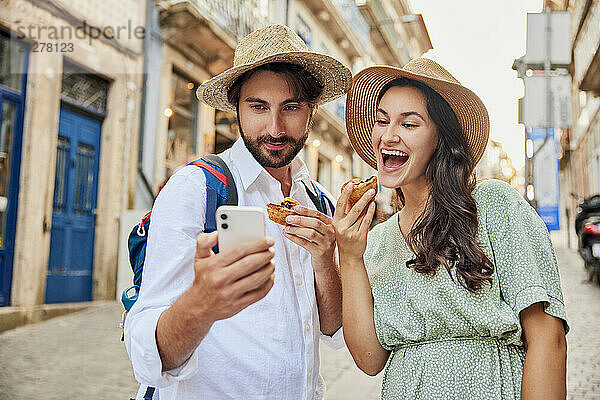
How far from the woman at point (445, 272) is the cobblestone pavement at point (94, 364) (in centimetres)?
305

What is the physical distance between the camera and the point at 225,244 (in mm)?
1276

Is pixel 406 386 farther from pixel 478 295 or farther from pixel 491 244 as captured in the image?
pixel 491 244

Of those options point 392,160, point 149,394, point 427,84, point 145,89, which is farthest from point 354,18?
point 149,394

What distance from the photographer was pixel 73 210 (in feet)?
27.7

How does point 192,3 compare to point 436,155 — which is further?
point 192,3

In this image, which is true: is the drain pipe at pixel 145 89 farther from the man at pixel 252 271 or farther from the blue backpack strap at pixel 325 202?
the blue backpack strap at pixel 325 202

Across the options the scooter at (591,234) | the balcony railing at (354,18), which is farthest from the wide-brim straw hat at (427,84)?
the balcony railing at (354,18)

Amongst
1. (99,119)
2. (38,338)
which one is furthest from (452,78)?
(99,119)

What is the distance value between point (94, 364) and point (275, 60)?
15.2 feet

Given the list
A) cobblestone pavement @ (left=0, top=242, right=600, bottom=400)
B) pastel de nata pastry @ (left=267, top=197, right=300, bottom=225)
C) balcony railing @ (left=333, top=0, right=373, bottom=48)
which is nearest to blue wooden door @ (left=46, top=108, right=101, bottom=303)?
cobblestone pavement @ (left=0, top=242, right=600, bottom=400)

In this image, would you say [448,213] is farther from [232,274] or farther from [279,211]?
[232,274]

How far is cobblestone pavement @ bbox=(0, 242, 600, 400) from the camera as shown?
489 cm

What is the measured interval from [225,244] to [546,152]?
631 centimetres

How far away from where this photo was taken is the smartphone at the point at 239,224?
1255 mm
